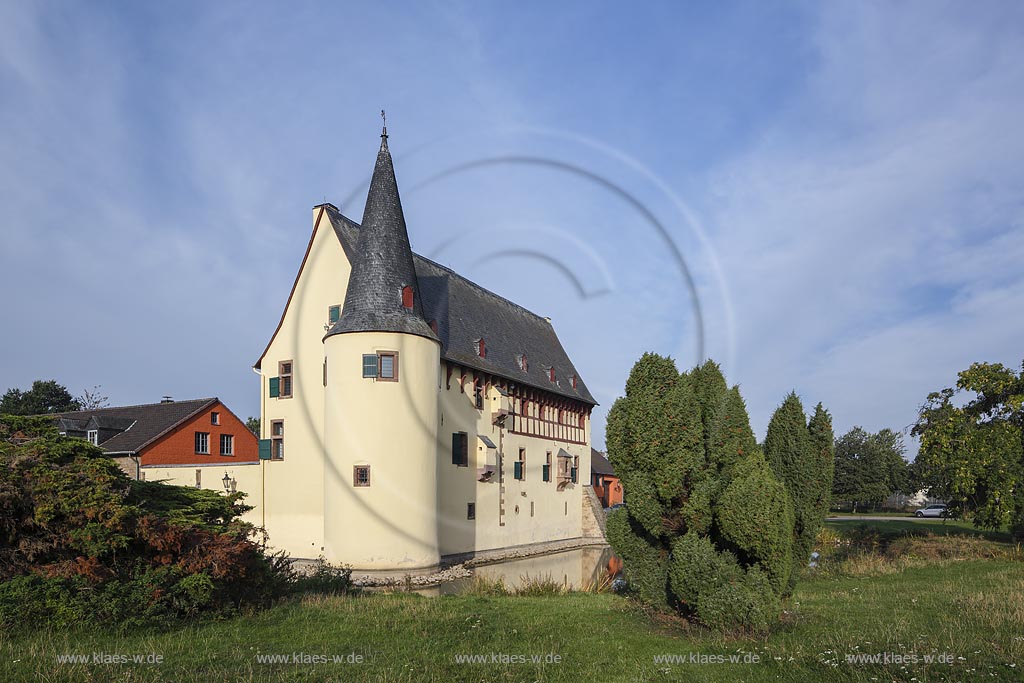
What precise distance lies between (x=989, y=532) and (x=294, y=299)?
3078 centimetres

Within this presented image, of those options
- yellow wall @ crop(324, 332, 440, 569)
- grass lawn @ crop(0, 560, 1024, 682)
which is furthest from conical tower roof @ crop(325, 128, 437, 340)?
grass lawn @ crop(0, 560, 1024, 682)

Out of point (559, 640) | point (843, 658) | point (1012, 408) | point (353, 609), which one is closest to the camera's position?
point (843, 658)

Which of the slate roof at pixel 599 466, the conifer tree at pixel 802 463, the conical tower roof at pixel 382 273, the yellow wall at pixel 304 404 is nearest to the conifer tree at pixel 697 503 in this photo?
the conifer tree at pixel 802 463

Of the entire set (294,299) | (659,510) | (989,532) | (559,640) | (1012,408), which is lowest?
(989,532)

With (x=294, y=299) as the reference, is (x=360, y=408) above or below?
below

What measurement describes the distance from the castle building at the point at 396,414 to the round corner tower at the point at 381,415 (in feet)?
0.15

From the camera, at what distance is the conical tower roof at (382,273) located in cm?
2545

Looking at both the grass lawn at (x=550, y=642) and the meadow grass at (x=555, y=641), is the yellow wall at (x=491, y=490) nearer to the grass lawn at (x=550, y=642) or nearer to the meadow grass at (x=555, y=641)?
the meadow grass at (x=555, y=641)

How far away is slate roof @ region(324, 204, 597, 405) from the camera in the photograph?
102 ft

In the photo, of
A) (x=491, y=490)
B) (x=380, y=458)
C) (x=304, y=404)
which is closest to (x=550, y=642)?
(x=380, y=458)

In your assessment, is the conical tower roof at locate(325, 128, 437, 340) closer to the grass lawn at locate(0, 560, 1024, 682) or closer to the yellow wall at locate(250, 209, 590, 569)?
the yellow wall at locate(250, 209, 590, 569)

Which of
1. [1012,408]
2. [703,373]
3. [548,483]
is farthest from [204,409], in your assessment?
[1012,408]

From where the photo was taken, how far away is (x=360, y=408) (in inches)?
977

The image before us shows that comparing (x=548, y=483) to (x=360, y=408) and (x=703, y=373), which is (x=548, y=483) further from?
(x=703, y=373)
